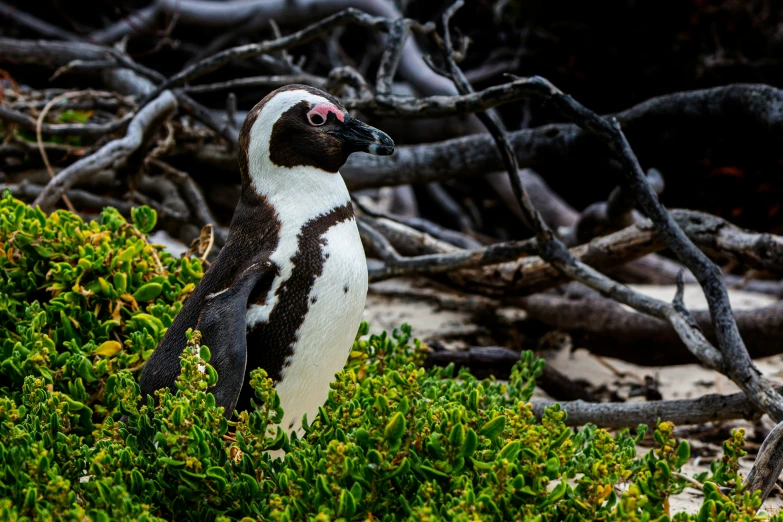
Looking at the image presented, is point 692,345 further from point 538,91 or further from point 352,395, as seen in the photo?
point 352,395

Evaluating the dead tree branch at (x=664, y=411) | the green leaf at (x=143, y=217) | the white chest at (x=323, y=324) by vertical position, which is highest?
the green leaf at (x=143, y=217)

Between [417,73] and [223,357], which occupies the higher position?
[417,73]

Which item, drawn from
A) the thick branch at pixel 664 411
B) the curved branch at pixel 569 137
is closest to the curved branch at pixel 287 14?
the curved branch at pixel 569 137

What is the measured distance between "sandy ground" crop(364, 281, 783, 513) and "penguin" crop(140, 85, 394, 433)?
1238 millimetres

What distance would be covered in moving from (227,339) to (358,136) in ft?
2.04

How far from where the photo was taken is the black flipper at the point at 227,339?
1.76 m

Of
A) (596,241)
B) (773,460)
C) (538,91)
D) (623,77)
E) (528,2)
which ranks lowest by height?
(773,460)

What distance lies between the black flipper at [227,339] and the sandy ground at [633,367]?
1.42 meters

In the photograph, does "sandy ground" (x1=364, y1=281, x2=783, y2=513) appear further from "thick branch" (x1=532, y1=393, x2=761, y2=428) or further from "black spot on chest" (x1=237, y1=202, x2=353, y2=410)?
"black spot on chest" (x1=237, y1=202, x2=353, y2=410)

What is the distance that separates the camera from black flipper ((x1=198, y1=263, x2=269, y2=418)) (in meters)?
1.76

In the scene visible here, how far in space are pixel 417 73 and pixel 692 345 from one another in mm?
3563

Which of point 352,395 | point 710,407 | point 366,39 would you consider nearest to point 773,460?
point 710,407

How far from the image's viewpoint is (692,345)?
2.67m

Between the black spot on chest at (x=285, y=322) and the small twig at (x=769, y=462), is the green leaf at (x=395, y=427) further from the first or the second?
the small twig at (x=769, y=462)
